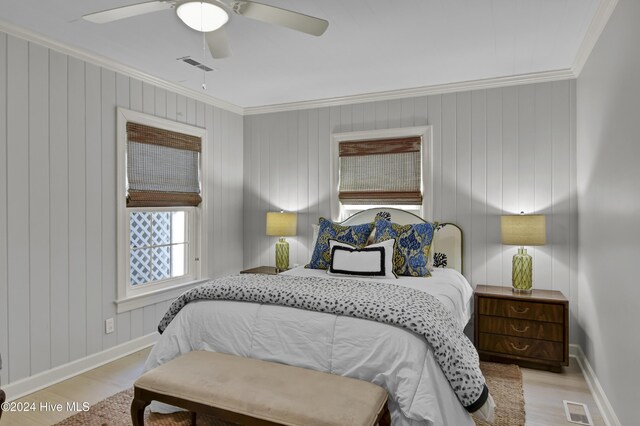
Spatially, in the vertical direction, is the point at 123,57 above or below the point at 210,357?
above

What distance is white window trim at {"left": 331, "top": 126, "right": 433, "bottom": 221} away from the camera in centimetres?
409

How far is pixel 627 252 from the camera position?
6.90ft

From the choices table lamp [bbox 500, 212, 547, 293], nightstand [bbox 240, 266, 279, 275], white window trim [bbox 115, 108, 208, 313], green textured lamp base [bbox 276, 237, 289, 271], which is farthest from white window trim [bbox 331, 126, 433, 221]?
white window trim [bbox 115, 108, 208, 313]

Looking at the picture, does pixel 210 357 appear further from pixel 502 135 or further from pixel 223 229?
pixel 502 135

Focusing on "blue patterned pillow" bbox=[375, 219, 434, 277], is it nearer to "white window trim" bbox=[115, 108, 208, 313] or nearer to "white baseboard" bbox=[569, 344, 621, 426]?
"white baseboard" bbox=[569, 344, 621, 426]

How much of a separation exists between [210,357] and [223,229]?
2599 mm

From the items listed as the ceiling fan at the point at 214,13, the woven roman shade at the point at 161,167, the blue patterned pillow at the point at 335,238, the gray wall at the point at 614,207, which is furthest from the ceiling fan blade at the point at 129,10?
the blue patterned pillow at the point at 335,238

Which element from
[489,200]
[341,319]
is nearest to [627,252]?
[341,319]

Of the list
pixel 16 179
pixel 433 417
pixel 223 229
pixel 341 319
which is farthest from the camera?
pixel 223 229

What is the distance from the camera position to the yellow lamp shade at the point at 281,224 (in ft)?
14.5

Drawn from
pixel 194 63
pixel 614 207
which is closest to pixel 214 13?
pixel 194 63

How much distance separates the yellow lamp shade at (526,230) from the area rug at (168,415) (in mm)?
1114

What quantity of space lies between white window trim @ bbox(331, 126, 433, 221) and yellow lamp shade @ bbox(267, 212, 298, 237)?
47 centimetres

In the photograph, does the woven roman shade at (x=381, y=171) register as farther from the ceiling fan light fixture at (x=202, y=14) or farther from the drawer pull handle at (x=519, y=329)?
the ceiling fan light fixture at (x=202, y=14)
